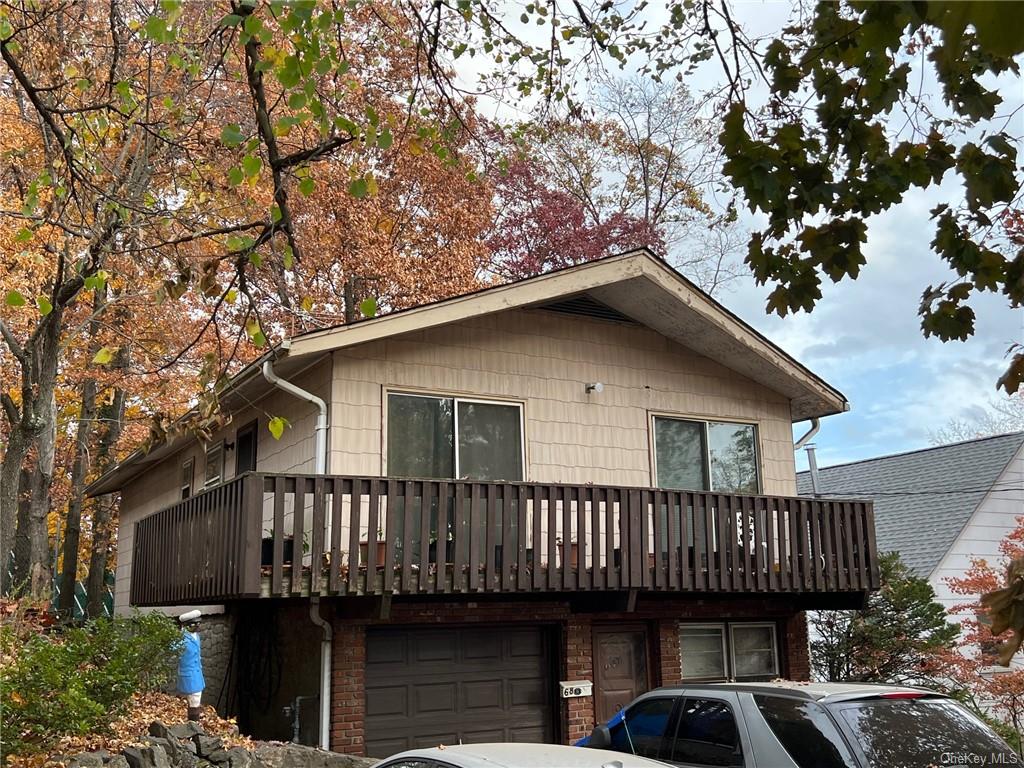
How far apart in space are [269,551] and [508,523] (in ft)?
9.25

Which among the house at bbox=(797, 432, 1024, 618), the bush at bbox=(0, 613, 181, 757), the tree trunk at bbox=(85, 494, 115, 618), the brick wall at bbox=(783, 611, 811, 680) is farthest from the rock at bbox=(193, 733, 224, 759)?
the tree trunk at bbox=(85, 494, 115, 618)

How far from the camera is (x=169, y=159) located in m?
13.0

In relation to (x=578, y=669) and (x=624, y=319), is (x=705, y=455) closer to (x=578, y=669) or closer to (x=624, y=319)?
(x=624, y=319)

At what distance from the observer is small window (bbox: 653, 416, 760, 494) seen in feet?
49.6

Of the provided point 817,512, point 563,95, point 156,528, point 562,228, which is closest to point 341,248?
point 562,228

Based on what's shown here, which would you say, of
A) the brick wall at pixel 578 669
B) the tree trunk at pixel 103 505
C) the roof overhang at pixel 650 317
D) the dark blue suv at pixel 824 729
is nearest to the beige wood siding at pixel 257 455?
the roof overhang at pixel 650 317

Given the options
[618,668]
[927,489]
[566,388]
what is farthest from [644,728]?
[927,489]

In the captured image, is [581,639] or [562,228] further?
[562,228]

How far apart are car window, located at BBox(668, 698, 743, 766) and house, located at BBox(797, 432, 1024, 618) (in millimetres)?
12083

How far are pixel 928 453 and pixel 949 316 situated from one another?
67.7ft

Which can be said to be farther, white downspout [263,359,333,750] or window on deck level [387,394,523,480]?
window on deck level [387,394,523,480]

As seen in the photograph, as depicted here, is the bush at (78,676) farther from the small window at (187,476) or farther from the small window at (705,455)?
the small window at (705,455)

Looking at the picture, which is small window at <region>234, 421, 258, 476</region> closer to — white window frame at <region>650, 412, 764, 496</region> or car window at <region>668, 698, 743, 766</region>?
white window frame at <region>650, 412, 764, 496</region>

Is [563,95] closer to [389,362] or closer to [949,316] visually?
[949,316]
